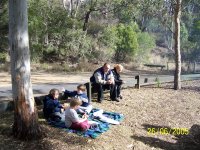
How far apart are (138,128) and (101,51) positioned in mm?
20195

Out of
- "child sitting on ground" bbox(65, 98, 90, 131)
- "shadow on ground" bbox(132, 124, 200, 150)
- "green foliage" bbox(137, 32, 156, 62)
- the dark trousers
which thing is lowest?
"shadow on ground" bbox(132, 124, 200, 150)

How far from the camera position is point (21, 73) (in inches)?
259

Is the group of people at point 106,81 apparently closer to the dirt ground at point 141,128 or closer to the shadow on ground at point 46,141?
the dirt ground at point 141,128

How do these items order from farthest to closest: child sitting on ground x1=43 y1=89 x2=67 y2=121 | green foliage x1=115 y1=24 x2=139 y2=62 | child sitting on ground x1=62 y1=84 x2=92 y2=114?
green foliage x1=115 y1=24 x2=139 y2=62, child sitting on ground x1=62 y1=84 x2=92 y2=114, child sitting on ground x1=43 y1=89 x2=67 y2=121

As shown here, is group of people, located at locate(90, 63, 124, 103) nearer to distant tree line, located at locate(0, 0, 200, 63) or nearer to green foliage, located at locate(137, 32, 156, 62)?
distant tree line, located at locate(0, 0, 200, 63)

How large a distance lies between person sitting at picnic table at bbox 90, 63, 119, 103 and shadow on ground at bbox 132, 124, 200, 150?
2.09 metres

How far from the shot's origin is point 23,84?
6.61m

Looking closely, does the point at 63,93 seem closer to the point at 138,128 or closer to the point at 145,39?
the point at 138,128

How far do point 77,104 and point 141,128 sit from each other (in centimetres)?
212

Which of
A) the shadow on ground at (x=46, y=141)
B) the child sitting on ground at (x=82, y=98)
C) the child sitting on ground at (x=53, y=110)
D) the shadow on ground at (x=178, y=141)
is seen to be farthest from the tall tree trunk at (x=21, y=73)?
the shadow on ground at (x=178, y=141)

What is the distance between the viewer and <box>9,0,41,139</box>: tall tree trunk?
6387 mm

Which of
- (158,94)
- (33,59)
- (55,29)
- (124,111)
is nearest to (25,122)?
(124,111)

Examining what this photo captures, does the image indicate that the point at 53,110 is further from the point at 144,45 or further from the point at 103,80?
the point at 144,45

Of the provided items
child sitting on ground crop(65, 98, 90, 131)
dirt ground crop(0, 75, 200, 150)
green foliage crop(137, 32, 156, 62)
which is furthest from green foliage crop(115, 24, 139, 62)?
child sitting on ground crop(65, 98, 90, 131)
